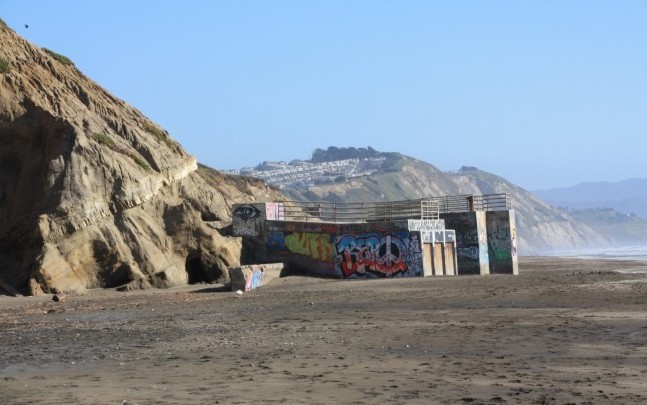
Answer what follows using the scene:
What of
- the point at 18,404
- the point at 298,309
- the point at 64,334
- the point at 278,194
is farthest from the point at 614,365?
the point at 278,194

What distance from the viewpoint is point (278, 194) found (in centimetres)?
7106

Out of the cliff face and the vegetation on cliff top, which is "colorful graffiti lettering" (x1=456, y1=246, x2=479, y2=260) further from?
the vegetation on cliff top

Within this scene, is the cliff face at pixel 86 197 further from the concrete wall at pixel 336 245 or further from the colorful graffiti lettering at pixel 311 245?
the colorful graffiti lettering at pixel 311 245

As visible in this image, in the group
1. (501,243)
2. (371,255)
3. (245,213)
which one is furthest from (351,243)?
(501,243)

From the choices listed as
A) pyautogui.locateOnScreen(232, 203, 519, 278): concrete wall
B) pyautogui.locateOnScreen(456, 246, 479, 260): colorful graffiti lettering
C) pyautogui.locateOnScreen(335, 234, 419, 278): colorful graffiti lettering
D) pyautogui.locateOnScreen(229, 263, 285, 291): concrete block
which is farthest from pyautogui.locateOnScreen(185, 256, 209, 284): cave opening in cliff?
pyautogui.locateOnScreen(456, 246, 479, 260): colorful graffiti lettering

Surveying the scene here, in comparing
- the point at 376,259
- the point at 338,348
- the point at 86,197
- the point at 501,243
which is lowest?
the point at 338,348

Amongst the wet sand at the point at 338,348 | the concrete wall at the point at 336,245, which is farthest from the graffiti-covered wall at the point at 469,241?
the wet sand at the point at 338,348

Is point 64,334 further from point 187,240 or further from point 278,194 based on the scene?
point 278,194

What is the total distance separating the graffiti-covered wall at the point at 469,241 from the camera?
48.5 metres

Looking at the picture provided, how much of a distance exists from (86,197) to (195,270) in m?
5.88

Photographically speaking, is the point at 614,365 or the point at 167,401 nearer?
the point at 167,401

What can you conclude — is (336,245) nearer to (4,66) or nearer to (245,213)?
(245,213)

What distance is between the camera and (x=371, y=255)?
43.7 meters

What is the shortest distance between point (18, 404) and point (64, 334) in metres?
9.89
